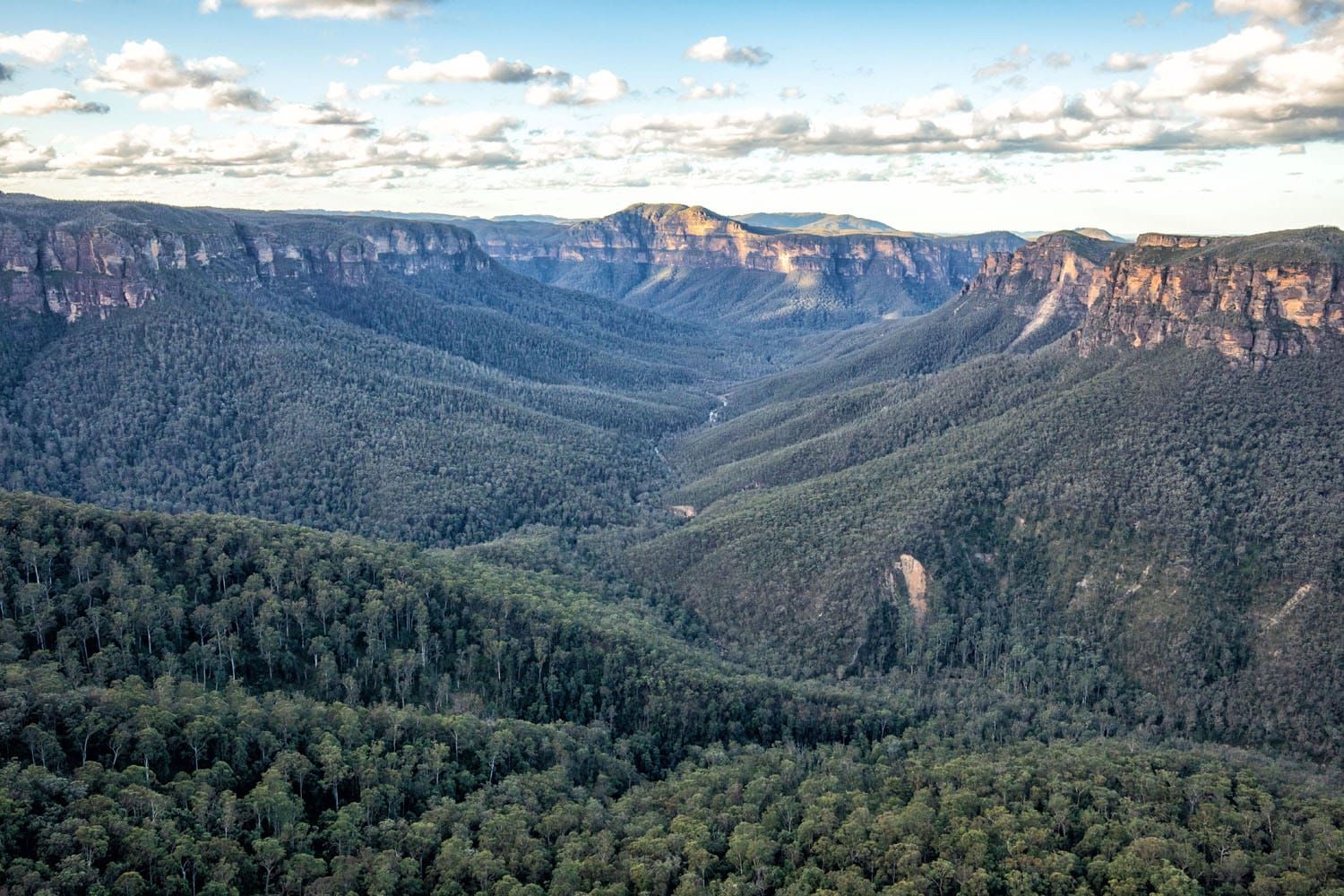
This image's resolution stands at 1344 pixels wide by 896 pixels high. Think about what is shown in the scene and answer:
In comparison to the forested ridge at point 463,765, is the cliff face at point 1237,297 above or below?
above

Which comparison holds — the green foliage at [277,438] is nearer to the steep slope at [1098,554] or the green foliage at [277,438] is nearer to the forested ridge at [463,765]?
the steep slope at [1098,554]

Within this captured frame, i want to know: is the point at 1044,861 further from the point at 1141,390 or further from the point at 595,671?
the point at 1141,390

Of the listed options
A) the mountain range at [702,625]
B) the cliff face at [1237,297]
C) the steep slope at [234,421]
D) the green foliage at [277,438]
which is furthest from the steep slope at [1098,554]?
the steep slope at [234,421]

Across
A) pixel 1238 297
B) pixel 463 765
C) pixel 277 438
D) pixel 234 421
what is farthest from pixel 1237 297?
pixel 234 421

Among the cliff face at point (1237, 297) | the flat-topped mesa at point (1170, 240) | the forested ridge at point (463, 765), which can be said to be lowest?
the forested ridge at point (463, 765)

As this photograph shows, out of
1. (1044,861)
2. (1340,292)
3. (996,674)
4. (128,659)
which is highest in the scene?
(1340,292)

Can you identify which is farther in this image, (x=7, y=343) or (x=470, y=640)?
(x=7, y=343)

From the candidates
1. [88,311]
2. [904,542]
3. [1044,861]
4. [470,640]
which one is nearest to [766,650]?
[904,542]

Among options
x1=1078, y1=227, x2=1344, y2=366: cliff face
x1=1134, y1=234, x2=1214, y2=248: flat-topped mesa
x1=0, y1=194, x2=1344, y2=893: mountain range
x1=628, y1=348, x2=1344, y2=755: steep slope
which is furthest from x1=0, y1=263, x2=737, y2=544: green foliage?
x1=1134, y1=234, x2=1214, y2=248: flat-topped mesa
